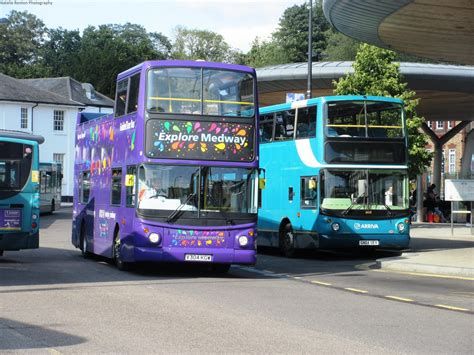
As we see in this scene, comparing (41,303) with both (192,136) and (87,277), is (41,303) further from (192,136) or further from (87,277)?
(192,136)

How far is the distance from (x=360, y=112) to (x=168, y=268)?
704cm

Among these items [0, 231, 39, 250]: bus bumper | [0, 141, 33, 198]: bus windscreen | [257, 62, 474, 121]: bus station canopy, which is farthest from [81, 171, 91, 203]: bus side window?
[257, 62, 474, 121]: bus station canopy

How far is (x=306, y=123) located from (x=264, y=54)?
285ft

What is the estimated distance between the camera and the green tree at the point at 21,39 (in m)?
110

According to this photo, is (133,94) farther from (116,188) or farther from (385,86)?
(385,86)

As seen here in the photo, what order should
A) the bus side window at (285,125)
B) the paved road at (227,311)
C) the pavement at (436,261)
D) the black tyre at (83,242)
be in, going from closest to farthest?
the paved road at (227,311) → the pavement at (436,261) → the black tyre at (83,242) → the bus side window at (285,125)

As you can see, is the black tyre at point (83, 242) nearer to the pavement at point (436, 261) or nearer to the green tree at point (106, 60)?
the pavement at point (436, 261)

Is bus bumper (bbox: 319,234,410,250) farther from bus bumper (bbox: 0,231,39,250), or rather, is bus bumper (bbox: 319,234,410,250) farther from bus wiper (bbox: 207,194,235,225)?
bus bumper (bbox: 0,231,39,250)

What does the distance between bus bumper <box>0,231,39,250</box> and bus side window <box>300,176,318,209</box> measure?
7297mm

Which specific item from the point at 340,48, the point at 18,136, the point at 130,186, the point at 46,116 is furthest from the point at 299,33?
the point at 130,186

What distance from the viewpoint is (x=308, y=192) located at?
76.5ft

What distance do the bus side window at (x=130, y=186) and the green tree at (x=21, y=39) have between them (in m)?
91.1

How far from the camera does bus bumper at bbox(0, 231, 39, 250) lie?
19625 millimetres

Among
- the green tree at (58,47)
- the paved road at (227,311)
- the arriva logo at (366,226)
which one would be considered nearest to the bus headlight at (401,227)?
the arriva logo at (366,226)
